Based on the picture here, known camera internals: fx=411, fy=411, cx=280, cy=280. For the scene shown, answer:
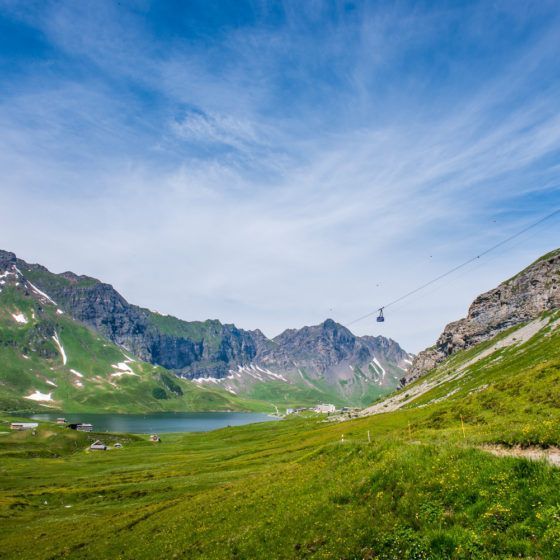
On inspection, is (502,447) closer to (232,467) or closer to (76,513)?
(76,513)

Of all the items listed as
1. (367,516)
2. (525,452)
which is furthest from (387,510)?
(525,452)

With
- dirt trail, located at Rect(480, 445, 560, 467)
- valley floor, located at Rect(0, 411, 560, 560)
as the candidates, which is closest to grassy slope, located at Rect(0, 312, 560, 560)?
valley floor, located at Rect(0, 411, 560, 560)

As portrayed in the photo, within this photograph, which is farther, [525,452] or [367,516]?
[525,452]

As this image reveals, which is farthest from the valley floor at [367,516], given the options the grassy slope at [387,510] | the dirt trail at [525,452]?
the dirt trail at [525,452]

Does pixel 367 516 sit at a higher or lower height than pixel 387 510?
lower

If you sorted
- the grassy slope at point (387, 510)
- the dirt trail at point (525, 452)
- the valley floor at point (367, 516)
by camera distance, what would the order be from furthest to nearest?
1. the dirt trail at point (525, 452)
2. the grassy slope at point (387, 510)
3. the valley floor at point (367, 516)

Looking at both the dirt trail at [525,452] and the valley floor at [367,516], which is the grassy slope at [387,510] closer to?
the valley floor at [367,516]

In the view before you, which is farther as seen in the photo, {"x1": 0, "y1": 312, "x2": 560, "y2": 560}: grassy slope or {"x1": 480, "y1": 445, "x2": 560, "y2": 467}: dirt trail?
{"x1": 480, "y1": 445, "x2": 560, "y2": 467}: dirt trail

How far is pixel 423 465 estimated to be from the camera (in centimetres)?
2112

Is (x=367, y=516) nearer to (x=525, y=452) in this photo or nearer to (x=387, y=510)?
(x=387, y=510)

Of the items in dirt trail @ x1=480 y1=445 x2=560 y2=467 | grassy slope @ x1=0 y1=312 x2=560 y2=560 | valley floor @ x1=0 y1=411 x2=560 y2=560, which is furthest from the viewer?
dirt trail @ x1=480 y1=445 x2=560 y2=467

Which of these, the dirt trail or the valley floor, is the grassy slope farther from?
the dirt trail

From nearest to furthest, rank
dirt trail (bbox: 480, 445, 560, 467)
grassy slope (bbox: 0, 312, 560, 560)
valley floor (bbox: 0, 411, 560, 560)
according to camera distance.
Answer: valley floor (bbox: 0, 411, 560, 560) < grassy slope (bbox: 0, 312, 560, 560) < dirt trail (bbox: 480, 445, 560, 467)

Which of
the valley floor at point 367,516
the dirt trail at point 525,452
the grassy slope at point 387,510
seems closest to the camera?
the valley floor at point 367,516
